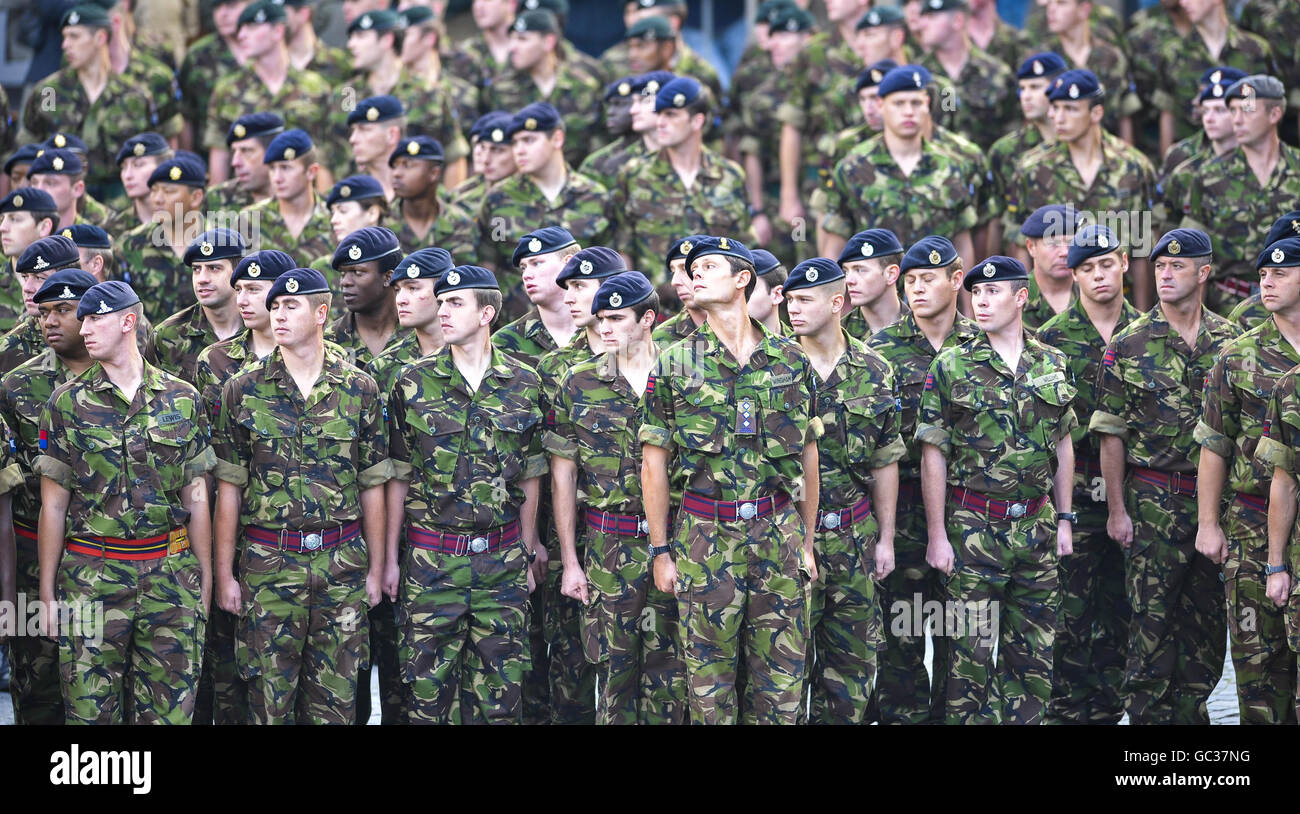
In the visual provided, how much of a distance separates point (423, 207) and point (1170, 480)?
13.6ft

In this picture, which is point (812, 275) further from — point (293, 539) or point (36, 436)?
point (36, 436)

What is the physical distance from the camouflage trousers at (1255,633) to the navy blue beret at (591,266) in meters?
2.81

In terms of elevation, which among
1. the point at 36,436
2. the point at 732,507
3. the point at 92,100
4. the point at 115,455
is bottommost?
the point at 732,507

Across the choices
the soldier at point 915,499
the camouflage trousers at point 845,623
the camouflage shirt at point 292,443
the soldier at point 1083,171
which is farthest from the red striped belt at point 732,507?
the soldier at point 1083,171

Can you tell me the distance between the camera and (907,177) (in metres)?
9.18

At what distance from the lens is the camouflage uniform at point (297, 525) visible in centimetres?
666

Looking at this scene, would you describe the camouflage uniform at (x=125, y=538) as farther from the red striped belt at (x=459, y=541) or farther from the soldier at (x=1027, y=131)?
the soldier at (x=1027, y=131)

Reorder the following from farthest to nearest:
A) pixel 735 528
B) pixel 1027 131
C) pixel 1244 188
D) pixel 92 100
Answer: pixel 92 100
pixel 1027 131
pixel 1244 188
pixel 735 528

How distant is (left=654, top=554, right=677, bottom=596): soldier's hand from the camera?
641 centimetres

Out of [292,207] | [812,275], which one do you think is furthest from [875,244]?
[292,207]

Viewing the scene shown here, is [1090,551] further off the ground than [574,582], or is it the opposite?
[1090,551]

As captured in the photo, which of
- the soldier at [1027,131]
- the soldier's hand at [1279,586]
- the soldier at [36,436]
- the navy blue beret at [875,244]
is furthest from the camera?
the soldier at [1027,131]

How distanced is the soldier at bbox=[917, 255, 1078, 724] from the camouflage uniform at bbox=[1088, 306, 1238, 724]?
0.44 m

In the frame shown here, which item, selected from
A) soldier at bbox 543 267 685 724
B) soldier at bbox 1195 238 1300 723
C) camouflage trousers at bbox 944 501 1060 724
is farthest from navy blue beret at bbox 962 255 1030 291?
soldier at bbox 543 267 685 724
